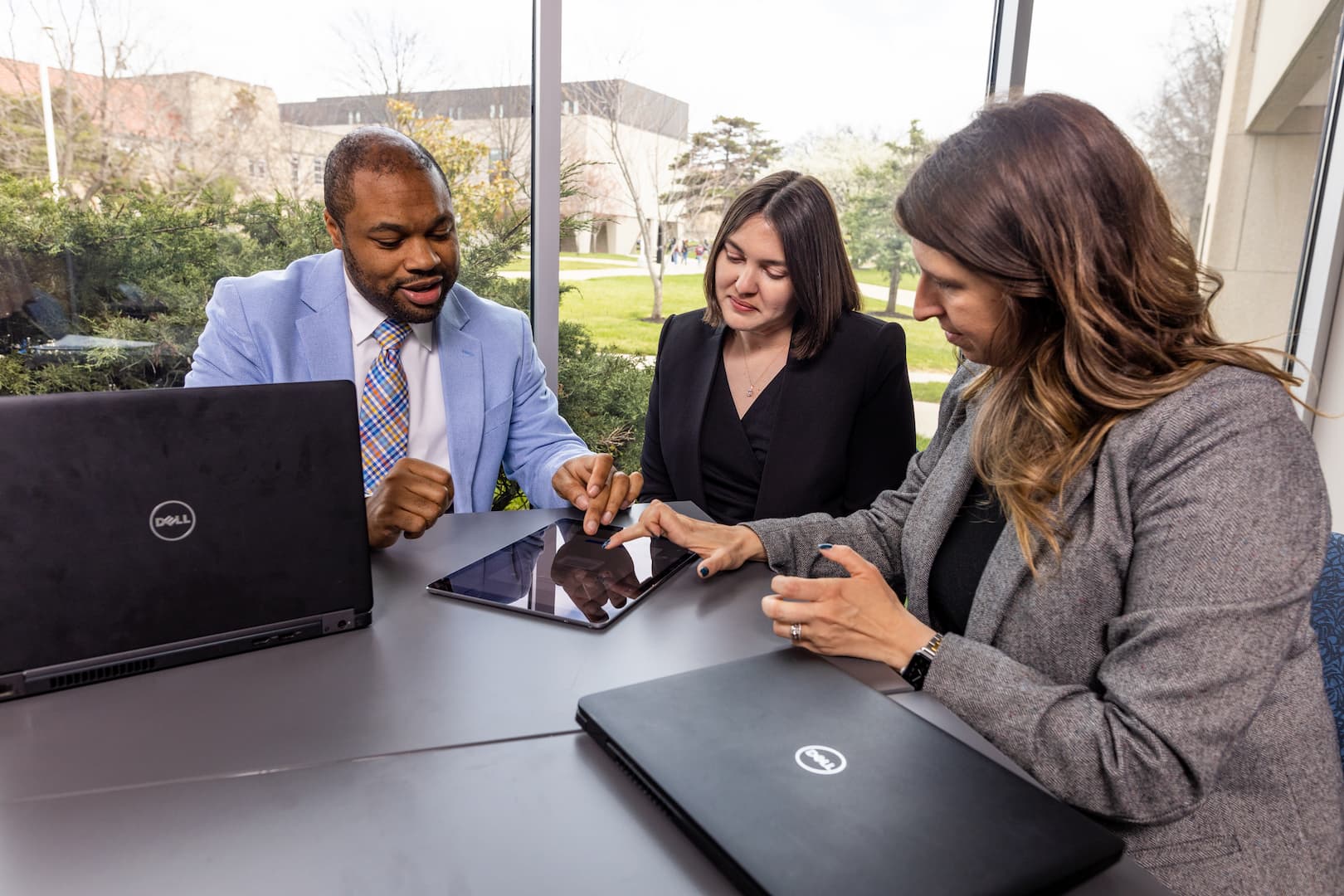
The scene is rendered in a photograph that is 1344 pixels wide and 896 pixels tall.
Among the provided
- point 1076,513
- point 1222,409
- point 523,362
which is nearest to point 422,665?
point 1076,513

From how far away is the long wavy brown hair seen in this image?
99 cm

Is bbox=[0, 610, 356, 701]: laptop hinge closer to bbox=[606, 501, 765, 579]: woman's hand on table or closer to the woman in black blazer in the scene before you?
bbox=[606, 501, 765, 579]: woman's hand on table

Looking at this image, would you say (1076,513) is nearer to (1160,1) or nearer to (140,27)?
(140,27)

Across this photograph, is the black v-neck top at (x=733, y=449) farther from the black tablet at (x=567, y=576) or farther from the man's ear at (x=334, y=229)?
the man's ear at (x=334, y=229)

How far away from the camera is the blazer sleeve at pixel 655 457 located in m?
2.28

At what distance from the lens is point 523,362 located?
2.06 meters

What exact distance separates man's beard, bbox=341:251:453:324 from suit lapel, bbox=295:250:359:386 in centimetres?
5

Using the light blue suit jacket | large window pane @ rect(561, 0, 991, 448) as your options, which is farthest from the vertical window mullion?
the light blue suit jacket

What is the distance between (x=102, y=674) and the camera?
0.89 metres

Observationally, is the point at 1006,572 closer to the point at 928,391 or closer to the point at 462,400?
the point at 462,400

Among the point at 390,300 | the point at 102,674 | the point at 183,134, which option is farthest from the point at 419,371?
the point at 183,134

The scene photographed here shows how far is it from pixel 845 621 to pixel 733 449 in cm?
125

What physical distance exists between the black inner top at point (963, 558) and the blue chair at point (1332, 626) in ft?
1.34

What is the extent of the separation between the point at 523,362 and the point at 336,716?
132 cm
